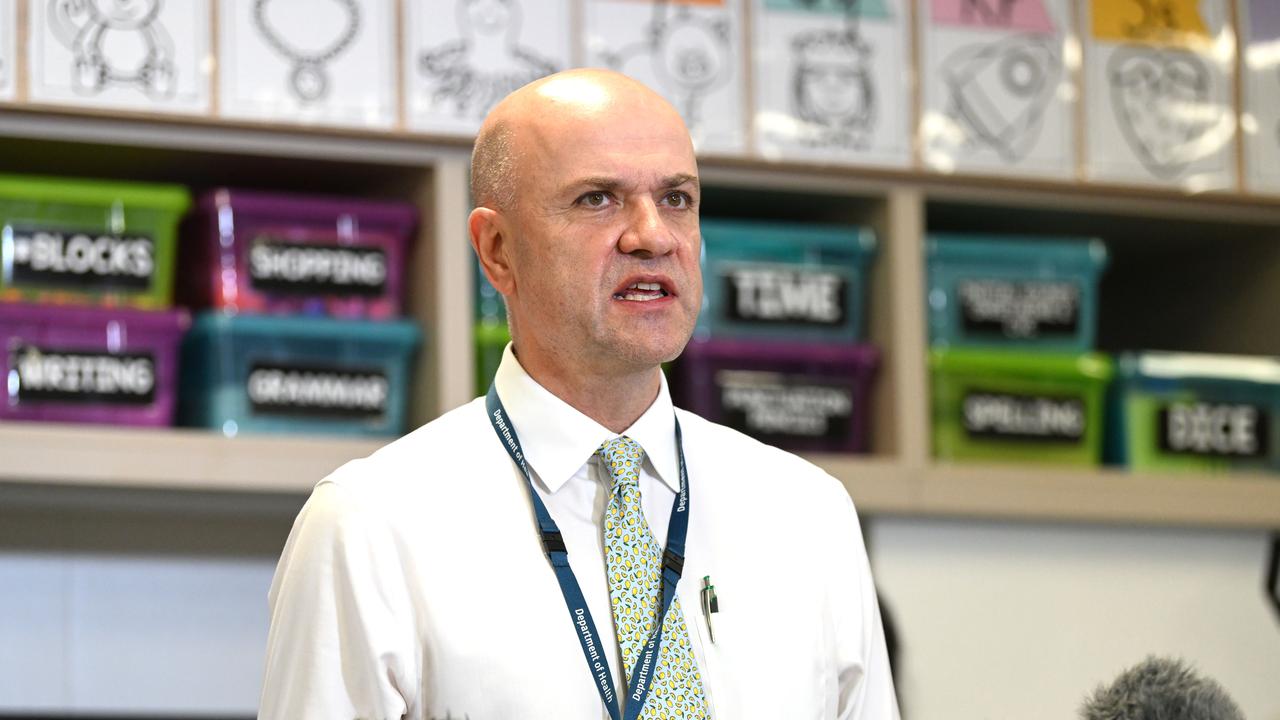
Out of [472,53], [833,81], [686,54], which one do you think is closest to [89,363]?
[472,53]

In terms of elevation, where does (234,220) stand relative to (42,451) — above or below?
above

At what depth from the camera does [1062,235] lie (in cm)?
268

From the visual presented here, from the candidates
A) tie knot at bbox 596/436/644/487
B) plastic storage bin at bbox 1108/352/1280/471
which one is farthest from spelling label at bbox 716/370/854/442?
tie knot at bbox 596/436/644/487

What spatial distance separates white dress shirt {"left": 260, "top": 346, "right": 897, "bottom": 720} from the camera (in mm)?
1192

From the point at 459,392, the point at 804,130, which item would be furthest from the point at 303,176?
the point at 804,130

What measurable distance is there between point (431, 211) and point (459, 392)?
0.23m

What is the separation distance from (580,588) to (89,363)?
1059mm

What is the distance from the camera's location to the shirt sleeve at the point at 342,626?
1186mm

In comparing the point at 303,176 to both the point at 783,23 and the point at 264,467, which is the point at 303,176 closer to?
the point at 264,467

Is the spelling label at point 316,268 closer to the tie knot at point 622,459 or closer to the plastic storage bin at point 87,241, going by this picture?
the plastic storage bin at point 87,241

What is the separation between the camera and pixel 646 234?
4.06 feet

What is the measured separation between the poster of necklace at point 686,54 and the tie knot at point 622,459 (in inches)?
41.3

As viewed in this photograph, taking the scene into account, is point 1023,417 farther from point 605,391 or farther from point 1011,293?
point 605,391

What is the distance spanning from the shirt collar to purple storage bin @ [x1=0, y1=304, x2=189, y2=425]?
910 millimetres
